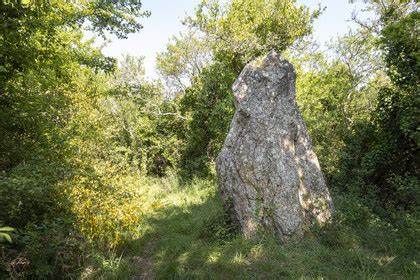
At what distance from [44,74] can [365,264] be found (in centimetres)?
852

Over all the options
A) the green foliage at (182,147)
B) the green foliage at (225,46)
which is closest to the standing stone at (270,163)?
the green foliage at (182,147)

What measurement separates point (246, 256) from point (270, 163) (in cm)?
186

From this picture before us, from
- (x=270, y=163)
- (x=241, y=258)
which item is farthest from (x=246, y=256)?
(x=270, y=163)

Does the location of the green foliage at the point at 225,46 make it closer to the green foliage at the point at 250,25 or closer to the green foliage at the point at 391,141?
Result: the green foliage at the point at 250,25

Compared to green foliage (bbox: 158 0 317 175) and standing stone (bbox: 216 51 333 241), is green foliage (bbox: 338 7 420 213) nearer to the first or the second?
standing stone (bbox: 216 51 333 241)

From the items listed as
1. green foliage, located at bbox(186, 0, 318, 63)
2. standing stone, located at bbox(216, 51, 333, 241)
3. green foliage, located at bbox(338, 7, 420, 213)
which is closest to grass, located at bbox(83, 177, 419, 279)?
standing stone, located at bbox(216, 51, 333, 241)

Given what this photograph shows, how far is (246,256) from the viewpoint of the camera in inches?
214

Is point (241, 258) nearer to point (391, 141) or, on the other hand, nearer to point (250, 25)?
point (391, 141)

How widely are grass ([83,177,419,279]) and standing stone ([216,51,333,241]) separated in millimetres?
434

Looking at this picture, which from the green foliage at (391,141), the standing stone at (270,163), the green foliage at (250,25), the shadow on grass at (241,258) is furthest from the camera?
the green foliage at (250,25)

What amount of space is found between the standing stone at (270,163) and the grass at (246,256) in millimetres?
434

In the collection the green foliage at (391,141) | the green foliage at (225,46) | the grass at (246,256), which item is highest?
the green foliage at (225,46)

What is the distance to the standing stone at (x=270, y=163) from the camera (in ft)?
20.0

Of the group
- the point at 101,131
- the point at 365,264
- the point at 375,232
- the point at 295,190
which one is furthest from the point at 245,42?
the point at 365,264
